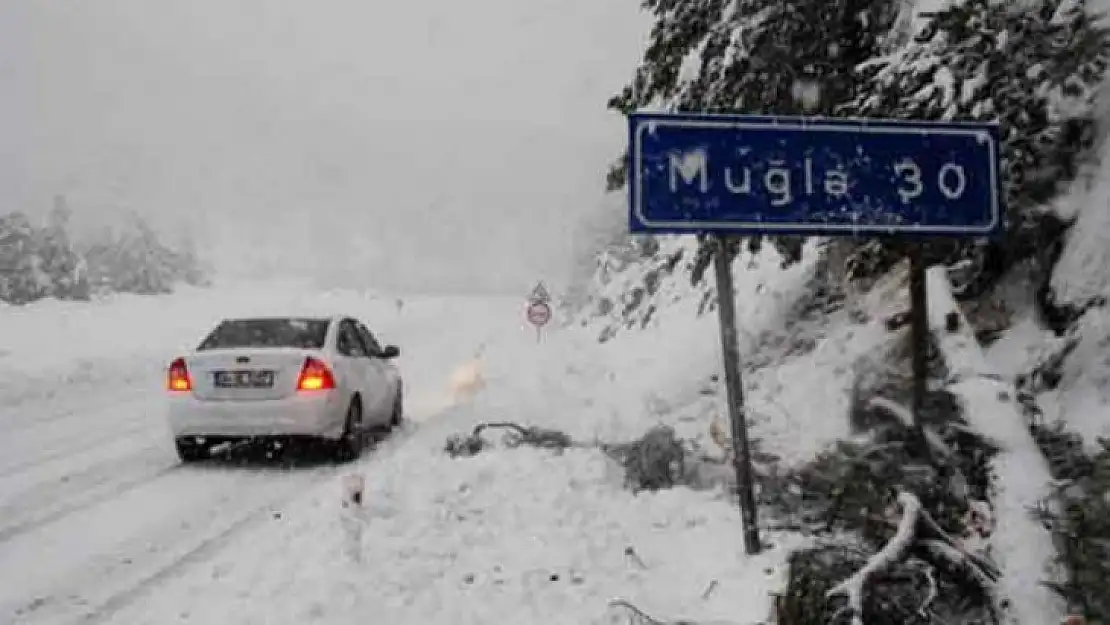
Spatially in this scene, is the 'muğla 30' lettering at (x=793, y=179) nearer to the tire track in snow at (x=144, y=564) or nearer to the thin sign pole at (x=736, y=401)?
the thin sign pole at (x=736, y=401)

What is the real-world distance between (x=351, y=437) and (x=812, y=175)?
6883mm

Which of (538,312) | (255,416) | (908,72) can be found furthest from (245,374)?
(538,312)

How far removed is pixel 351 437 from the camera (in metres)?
11.0

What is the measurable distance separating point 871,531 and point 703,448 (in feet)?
12.5

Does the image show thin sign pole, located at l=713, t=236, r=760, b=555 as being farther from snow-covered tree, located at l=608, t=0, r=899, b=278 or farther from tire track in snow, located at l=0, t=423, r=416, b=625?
tire track in snow, located at l=0, t=423, r=416, b=625

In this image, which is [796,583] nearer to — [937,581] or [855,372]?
[937,581]

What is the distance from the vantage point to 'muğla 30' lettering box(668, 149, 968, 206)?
18.4ft

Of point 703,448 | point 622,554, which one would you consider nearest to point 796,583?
point 622,554

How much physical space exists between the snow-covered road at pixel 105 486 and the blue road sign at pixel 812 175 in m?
3.95

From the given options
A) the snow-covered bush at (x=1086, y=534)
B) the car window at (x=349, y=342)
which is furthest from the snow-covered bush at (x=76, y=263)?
the snow-covered bush at (x=1086, y=534)

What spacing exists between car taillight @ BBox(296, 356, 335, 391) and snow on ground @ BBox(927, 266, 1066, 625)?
6.56m

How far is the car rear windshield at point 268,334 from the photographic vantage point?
36.5 feet

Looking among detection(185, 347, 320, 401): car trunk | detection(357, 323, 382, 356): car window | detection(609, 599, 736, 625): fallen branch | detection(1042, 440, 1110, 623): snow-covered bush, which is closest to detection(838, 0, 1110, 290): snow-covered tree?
detection(1042, 440, 1110, 623): snow-covered bush

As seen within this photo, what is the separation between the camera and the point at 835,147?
18.5 feet
